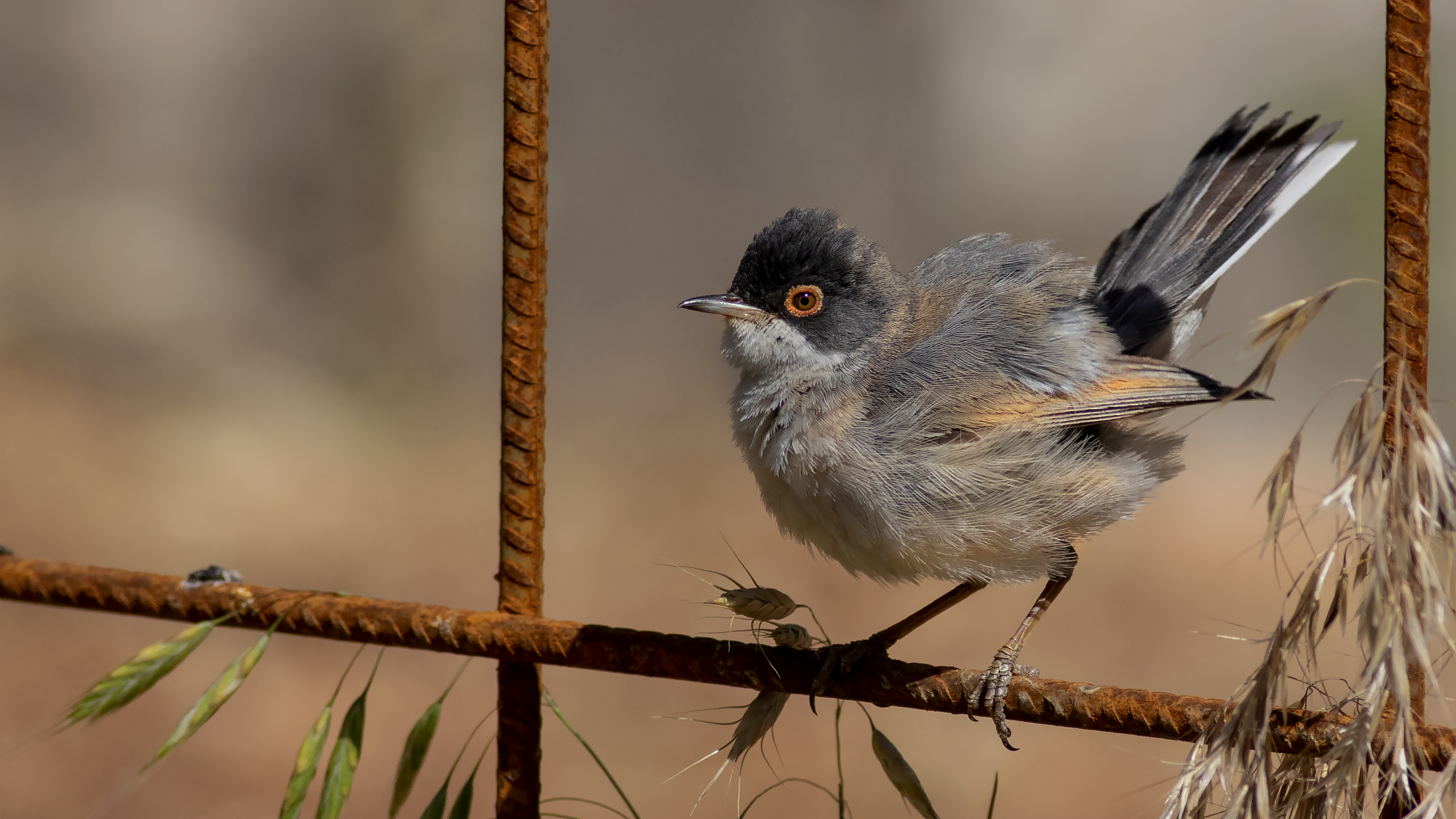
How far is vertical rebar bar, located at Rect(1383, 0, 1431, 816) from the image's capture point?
1.05 m

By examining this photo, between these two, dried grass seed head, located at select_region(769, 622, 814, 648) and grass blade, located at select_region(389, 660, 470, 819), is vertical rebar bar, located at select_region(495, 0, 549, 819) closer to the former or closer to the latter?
grass blade, located at select_region(389, 660, 470, 819)

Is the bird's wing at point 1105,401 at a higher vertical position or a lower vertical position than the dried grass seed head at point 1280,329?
lower

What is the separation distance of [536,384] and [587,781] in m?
3.10

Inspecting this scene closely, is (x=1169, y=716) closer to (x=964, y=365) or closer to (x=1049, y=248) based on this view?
(x=964, y=365)

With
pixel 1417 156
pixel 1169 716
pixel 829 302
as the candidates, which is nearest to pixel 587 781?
pixel 829 302

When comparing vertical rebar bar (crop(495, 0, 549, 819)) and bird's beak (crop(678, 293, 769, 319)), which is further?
bird's beak (crop(678, 293, 769, 319))

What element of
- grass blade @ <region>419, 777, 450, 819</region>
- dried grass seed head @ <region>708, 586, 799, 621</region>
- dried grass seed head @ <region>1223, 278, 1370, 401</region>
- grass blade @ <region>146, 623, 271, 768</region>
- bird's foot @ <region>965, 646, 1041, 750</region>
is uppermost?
dried grass seed head @ <region>1223, 278, 1370, 401</region>

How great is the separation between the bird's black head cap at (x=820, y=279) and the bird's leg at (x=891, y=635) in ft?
1.56

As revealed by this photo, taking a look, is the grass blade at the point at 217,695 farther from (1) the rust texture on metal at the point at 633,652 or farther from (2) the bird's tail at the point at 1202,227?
(2) the bird's tail at the point at 1202,227

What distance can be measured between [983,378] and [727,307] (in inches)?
19.4

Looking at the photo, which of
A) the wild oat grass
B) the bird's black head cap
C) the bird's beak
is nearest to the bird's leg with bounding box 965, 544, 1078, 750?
the wild oat grass

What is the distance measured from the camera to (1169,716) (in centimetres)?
109

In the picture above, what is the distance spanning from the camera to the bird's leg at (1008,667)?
158 cm

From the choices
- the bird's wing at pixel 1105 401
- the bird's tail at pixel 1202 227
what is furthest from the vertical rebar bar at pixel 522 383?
the bird's tail at pixel 1202 227
